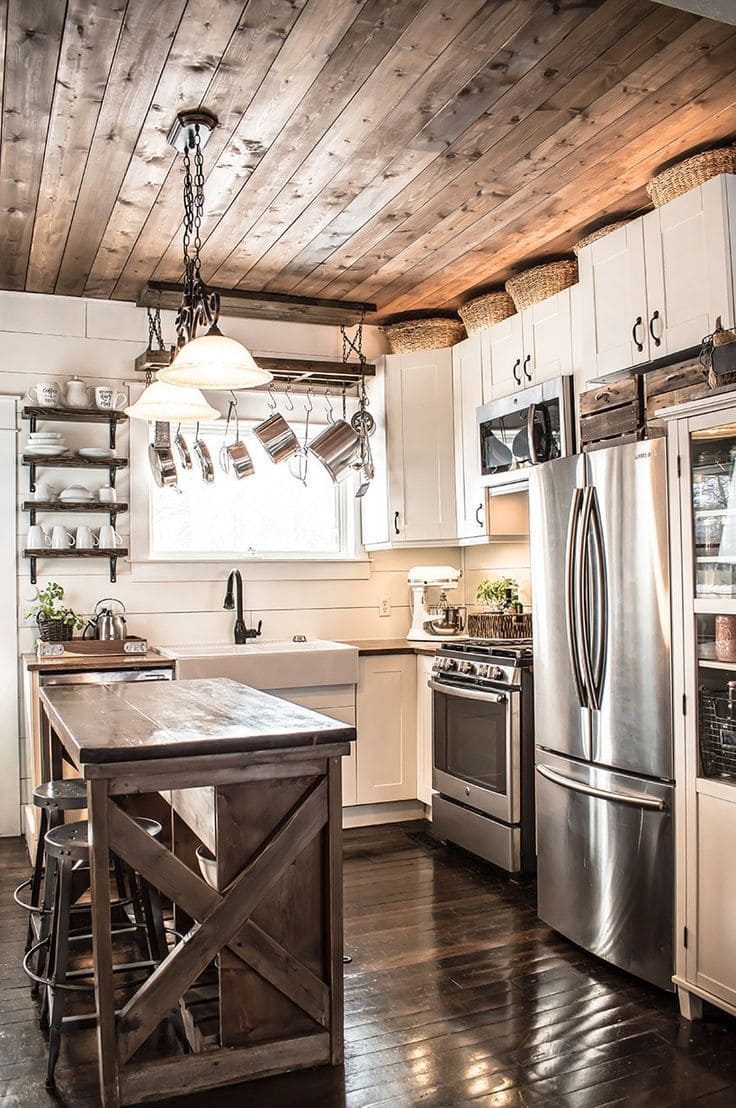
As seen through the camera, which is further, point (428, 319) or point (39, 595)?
point (428, 319)

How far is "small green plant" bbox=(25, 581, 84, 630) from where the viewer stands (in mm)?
4348

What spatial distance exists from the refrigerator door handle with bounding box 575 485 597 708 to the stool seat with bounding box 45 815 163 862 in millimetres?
1442

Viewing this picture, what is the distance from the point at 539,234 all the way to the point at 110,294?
2.15m

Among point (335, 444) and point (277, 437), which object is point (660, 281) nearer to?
point (335, 444)

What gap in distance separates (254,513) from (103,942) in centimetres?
310

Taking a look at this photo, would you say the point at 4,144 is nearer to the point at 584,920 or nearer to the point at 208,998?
the point at 208,998

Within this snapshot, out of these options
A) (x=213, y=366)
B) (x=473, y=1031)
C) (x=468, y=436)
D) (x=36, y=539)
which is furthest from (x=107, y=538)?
(x=473, y=1031)

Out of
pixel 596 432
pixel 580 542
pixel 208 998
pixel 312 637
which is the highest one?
pixel 596 432

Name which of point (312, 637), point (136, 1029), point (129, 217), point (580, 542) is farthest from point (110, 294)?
point (136, 1029)

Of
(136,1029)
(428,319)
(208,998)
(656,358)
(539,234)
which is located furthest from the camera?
(428,319)

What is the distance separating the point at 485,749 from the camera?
13.1 ft

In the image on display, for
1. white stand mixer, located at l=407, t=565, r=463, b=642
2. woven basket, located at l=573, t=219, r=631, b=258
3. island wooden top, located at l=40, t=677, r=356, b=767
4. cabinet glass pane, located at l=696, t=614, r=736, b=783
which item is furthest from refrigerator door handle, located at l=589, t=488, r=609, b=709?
white stand mixer, located at l=407, t=565, r=463, b=642

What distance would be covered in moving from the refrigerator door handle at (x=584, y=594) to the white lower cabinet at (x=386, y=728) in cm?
175

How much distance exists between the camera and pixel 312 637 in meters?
5.09
